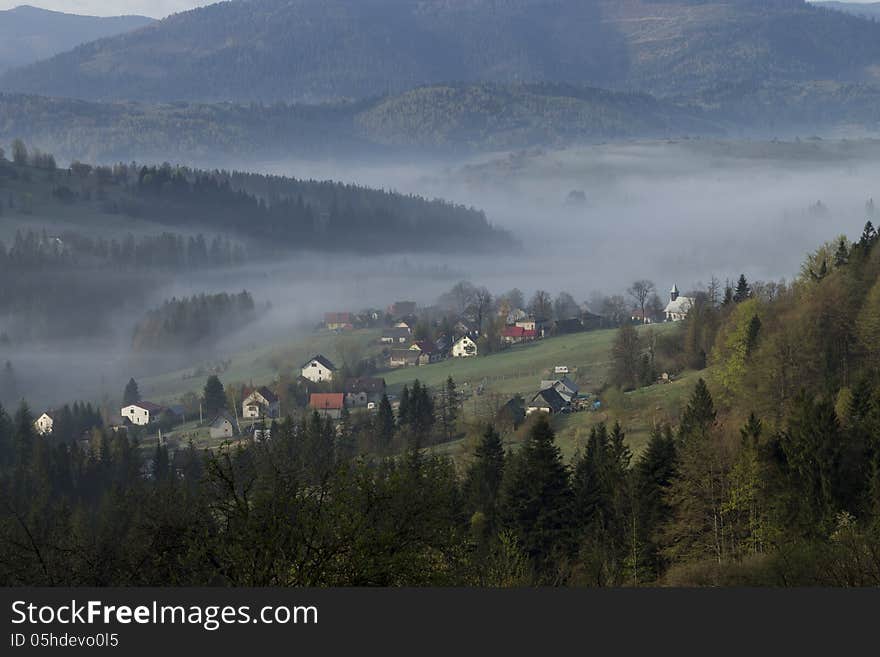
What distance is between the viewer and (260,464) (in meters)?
65.6

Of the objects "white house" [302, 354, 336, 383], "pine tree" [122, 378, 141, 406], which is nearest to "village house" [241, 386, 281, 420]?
"white house" [302, 354, 336, 383]

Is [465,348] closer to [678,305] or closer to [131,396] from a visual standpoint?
[678,305]

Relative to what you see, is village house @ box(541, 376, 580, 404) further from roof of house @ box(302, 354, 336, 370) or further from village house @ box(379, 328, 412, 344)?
village house @ box(379, 328, 412, 344)

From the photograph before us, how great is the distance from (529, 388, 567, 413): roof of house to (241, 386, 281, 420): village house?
34290 mm

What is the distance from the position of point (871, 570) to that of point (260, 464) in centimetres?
4243

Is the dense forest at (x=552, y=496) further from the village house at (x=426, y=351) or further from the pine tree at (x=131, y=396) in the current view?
the village house at (x=426, y=351)

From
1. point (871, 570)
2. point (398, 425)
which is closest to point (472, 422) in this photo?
point (398, 425)

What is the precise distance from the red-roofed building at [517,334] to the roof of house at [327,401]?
31039 mm

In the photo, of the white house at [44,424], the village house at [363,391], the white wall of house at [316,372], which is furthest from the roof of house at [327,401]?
the white house at [44,424]

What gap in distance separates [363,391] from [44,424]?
33.0 meters

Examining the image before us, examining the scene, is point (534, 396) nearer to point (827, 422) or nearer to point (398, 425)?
point (398, 425)

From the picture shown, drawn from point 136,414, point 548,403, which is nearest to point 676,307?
point 136,414

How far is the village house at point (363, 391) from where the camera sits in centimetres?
12850

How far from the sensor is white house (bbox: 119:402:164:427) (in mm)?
139250
